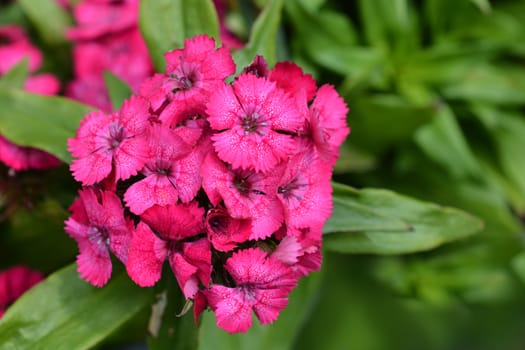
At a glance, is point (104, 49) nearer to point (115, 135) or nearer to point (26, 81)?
point (26, 81)

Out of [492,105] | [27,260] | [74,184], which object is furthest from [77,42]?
[492,105]

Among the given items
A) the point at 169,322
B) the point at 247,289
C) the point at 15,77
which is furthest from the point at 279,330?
the point at 15,77

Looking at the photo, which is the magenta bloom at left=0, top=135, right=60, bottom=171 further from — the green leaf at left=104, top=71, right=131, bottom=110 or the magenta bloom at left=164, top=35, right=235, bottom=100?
the magenta bloom at left=164, top=35, right=235, bottom=100

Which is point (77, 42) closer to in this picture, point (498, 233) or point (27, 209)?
point (27, 209)

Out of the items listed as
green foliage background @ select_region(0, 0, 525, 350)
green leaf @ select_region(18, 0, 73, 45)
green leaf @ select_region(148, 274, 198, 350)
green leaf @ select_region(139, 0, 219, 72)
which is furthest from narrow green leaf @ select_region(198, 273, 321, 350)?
green leaf @ select_region(18, 0, 73, 45)

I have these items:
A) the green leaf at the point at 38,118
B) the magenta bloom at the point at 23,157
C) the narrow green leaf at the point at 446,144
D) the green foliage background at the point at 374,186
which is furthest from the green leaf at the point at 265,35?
the narrow green leaf at the point at 446,144

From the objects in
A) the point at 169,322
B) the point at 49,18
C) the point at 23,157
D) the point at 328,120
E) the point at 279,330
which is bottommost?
the point at 279,330
